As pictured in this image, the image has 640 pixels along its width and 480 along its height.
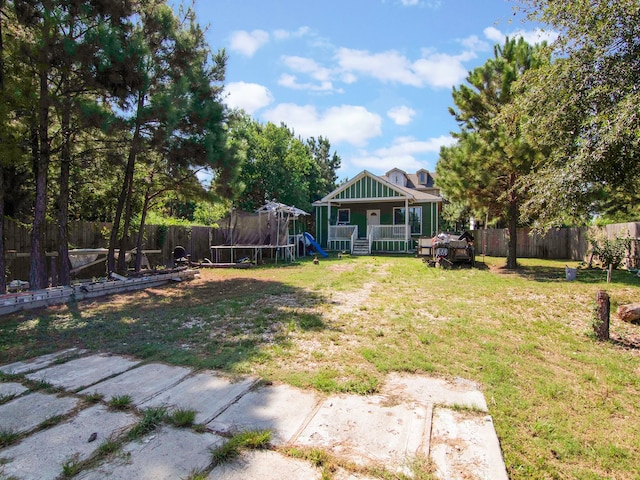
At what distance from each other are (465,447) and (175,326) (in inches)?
168

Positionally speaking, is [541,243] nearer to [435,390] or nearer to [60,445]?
[435,390]

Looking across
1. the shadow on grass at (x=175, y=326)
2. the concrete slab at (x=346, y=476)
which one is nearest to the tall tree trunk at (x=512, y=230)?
the shadow on grass at (x=175, y=326)

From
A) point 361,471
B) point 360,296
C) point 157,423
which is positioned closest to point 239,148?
point 360,296

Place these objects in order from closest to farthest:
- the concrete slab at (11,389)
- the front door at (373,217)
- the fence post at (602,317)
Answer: the concrete slab at (11,389)
the fence post at (602,317)
the front door at (373,217)

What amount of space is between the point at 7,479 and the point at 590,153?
7773 millimetres

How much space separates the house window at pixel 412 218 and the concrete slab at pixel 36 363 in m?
18.4

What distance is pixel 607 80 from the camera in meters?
6.08

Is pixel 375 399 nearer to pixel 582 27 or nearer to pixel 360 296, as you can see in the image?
pixel 360 296

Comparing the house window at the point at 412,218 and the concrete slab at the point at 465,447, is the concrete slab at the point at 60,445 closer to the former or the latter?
the concrete slab at the point at 465,447

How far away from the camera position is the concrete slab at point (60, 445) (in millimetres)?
2033

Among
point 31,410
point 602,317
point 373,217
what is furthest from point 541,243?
point 31,410

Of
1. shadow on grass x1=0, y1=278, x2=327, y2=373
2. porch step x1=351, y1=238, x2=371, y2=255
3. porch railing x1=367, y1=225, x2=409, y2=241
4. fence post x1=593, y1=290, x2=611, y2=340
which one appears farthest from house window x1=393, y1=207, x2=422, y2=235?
fence post x1=593, y1=290, x2=611, y2=340

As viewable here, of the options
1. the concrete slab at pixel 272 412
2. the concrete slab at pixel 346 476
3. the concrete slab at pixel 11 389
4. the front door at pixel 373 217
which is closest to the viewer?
the concrete slab at pixel 346 476

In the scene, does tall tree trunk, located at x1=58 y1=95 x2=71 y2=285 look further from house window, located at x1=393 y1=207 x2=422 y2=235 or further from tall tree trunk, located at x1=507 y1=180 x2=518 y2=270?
house window, located at x1=393 y1=207 x2=422 y2=235
